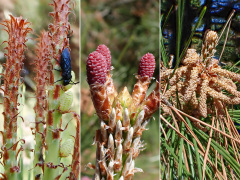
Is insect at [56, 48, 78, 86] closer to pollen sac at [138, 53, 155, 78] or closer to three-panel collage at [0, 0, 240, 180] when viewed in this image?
three-panel collage at [0, 0, 240, 180]

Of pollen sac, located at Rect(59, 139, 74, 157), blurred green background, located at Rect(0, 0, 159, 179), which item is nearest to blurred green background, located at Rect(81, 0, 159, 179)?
blurred green background, located at Rect(0, 0, 159, 179)

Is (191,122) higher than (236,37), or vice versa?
(236,37)

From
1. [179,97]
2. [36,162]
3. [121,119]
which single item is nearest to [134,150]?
[121,119]

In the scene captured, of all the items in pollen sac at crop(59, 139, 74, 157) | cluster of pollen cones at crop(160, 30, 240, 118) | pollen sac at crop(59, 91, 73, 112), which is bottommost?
pollen sac at crop(59, 139, 74, 157)

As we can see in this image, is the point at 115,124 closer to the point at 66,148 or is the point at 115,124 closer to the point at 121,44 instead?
the point at 66,148

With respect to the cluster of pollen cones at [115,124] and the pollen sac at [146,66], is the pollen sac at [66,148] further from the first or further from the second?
the pollen sac at [146,66]

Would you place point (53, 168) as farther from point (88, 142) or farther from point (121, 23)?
point (121, 23)

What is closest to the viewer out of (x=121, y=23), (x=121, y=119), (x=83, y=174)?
(x=121, y=119)

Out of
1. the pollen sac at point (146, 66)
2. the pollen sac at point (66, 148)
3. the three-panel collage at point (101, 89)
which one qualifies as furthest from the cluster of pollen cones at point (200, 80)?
the pollen sac at point (66, 148)
